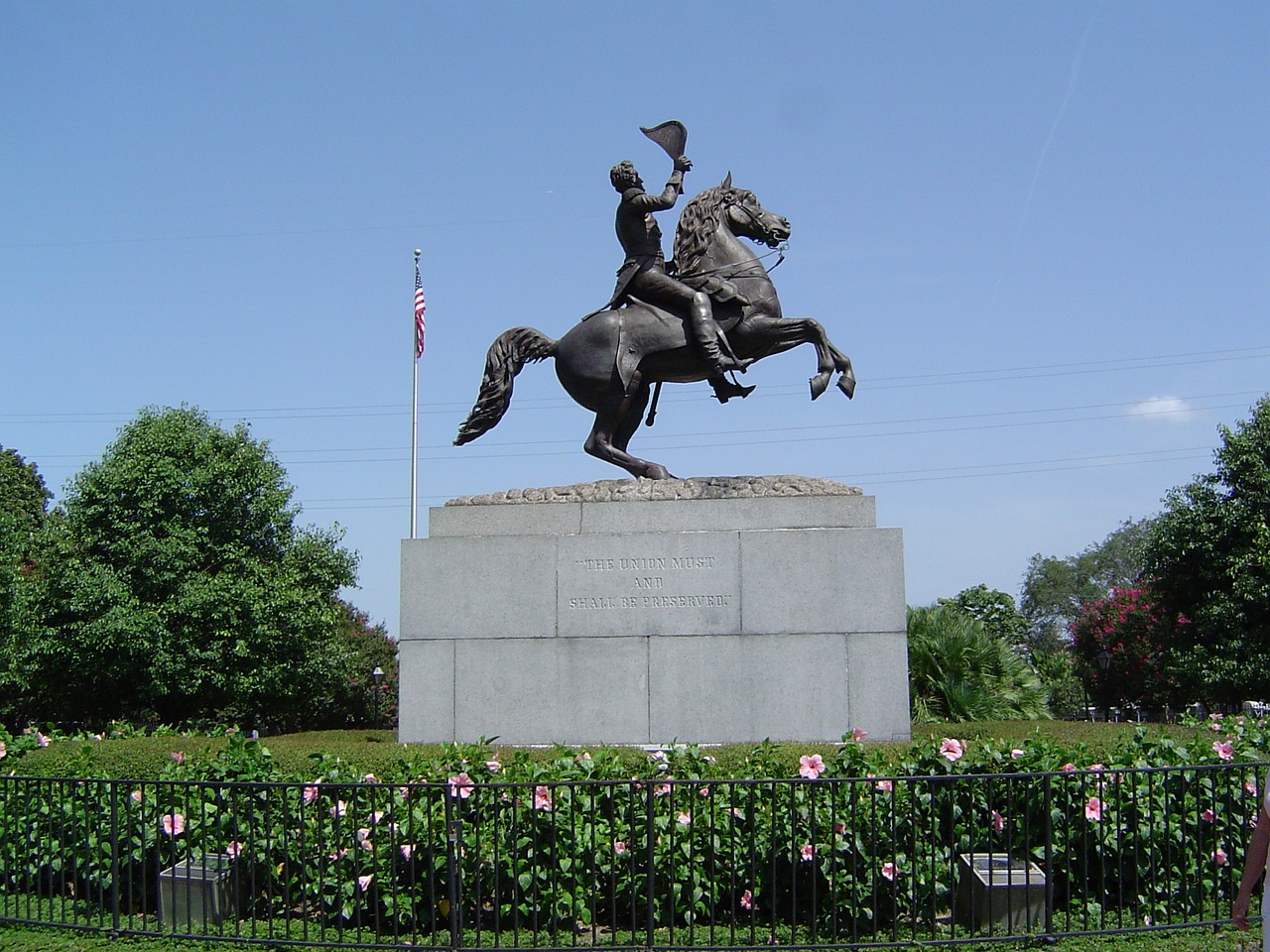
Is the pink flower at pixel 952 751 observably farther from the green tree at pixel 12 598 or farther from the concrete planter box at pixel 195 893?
the green tree at pixel 12 598

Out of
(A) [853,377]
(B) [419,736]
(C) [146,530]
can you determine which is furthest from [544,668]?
(C) [146,530]

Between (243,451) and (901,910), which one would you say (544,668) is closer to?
(901,910)

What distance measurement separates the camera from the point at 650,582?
12.3 m

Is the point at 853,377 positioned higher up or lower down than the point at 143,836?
higher up

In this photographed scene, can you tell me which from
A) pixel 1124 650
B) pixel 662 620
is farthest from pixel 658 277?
pixel 1124 650

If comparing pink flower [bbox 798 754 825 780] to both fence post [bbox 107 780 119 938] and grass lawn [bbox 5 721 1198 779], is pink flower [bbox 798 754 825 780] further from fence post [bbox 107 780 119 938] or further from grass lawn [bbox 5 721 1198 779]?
fence post [bbox 107 780 119 938]

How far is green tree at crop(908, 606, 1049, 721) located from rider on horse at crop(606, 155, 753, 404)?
8108 mm

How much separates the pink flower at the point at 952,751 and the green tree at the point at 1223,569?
2388 centimetres

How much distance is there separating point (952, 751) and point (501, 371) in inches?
283

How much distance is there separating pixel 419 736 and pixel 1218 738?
7.25 m

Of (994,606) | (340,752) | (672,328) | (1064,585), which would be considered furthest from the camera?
(1064,585)

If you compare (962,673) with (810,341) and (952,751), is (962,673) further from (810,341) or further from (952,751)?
(952,751)

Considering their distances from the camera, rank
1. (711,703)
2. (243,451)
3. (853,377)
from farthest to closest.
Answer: (243,451) → (853,377) → (711,703)

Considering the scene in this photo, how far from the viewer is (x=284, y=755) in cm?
1023
